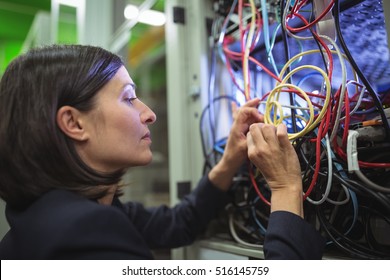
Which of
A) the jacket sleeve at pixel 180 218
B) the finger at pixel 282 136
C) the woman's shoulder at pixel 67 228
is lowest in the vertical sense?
the jacket sleeve at pixel 180 218

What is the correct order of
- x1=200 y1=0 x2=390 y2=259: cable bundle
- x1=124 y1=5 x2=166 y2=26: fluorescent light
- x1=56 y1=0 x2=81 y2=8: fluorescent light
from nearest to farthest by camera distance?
x1=200 y1=0 x2=390 y2=259: cable bundle
x1=124 y1=5 x2=166 y2=26: fluorescent light
x1=56 y1=0 x2=81 y2=8: fluorescent light

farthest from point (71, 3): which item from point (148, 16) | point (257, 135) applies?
point (257, 135)

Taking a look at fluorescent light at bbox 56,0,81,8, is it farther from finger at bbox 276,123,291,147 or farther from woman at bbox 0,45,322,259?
finger at bbox 276,123,291,147

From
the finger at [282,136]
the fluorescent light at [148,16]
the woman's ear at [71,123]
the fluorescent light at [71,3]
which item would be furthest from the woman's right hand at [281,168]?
the fluorescent light at [71,3]

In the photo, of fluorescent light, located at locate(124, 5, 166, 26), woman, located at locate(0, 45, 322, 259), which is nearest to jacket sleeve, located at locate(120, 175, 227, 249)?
woman, located at locate(0, 45, 322, 259)

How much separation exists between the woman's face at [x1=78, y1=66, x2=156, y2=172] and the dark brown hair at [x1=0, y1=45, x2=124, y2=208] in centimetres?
3

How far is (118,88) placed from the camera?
713 mm

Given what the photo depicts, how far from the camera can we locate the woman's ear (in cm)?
64

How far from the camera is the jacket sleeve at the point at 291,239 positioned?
1.91 ft

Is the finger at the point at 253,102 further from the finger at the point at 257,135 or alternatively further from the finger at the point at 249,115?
the finger at the point at 257,135

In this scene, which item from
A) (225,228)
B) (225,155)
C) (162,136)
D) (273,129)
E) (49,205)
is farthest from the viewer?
(162,136)

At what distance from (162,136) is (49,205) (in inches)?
79.8

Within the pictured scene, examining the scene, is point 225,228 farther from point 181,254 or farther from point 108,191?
point 108,191
